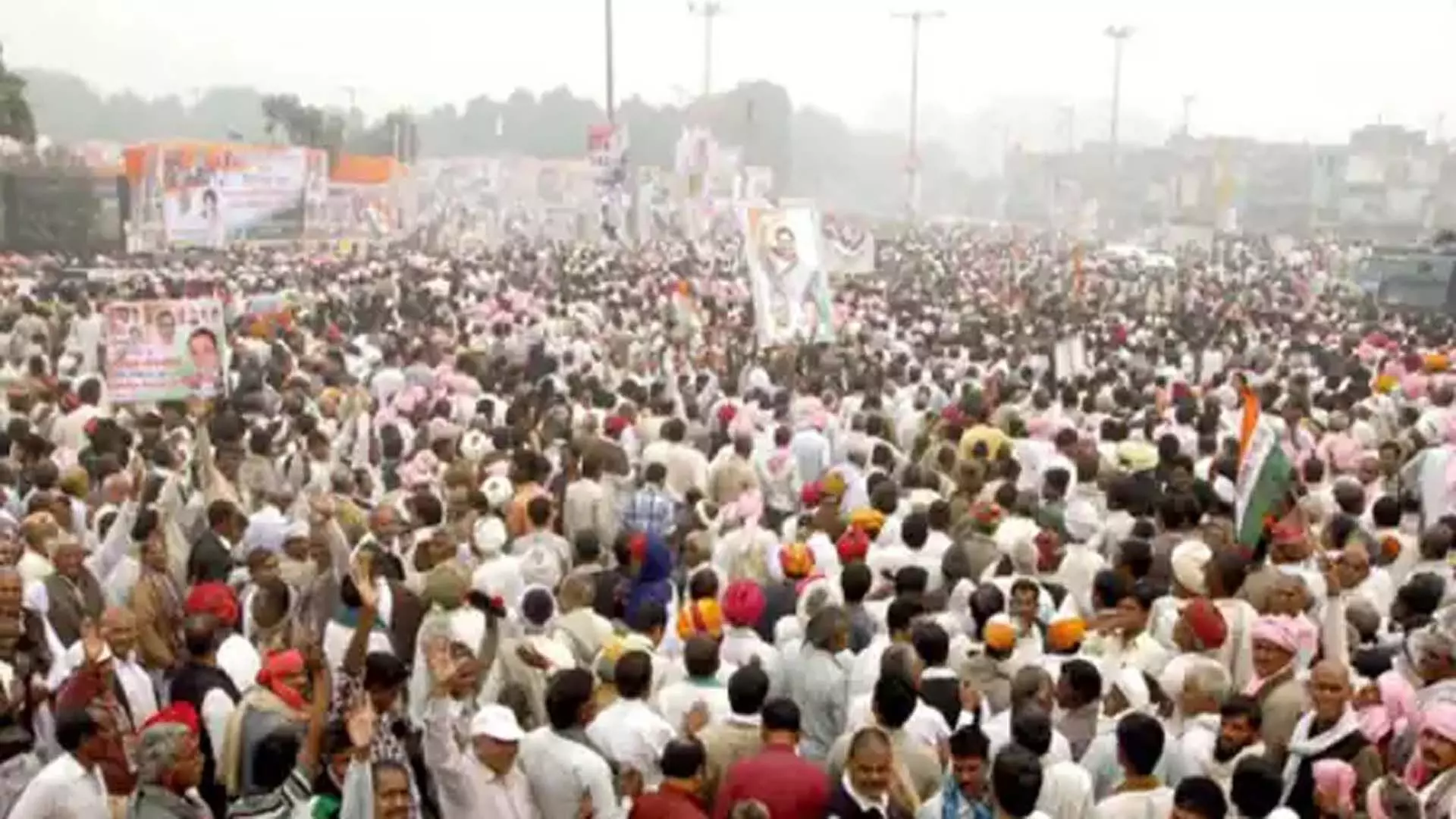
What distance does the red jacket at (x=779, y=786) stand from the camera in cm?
447

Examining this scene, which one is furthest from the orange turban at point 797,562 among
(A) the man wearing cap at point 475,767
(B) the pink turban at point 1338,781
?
(B) the pink turban at point 1338,781

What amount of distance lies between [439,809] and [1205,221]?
5023 centimetres

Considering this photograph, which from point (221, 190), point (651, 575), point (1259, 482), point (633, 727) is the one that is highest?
point (221, 190)

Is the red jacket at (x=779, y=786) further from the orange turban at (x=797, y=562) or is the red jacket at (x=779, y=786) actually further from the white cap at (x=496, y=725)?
the orange turban at (x=797, y=562)

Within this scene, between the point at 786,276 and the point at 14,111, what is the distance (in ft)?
81.4

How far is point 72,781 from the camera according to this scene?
4.35m

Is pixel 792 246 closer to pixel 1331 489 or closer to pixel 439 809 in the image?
pixel 1331 489

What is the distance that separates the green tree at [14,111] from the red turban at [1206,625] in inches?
1246

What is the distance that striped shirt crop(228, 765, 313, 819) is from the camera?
168 inches

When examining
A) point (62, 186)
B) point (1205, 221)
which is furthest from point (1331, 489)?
point (1205, 221)

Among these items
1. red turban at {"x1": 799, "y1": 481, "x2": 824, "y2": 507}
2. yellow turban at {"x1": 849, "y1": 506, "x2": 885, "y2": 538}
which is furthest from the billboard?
yellow turban at {"x1": 849, "y1": 506, "x2": 885, "y2": 538}

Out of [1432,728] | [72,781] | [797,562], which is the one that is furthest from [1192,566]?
[72,781]

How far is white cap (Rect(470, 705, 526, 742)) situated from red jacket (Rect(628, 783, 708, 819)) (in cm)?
40

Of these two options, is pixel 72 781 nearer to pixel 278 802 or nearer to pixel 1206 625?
pixel 278 802
